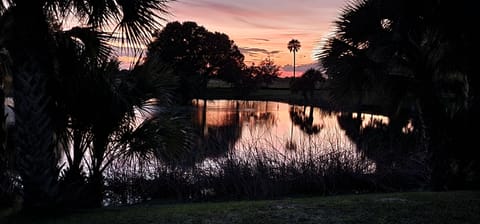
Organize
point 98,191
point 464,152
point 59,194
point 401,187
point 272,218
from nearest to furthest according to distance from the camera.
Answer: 1. point 272,218
2. point 59,194
3. point 98,191
4. point 464,152
5. point 401,187

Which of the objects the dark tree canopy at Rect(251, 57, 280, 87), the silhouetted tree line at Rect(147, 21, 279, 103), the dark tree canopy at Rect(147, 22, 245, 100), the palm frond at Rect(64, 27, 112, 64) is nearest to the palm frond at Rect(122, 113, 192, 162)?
the palm frond at Rect(64, 27, 112, 64)

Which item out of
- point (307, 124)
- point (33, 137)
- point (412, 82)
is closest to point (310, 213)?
point (33, 137)

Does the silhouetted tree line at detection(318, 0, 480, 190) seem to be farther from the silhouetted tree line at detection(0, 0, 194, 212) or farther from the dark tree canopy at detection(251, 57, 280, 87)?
the dark tree canopy at detection(251, 57, 280, 87)

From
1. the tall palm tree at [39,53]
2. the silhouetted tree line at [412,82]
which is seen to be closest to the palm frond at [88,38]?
the tall palm tree at [39,53]

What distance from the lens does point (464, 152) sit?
1066 cm

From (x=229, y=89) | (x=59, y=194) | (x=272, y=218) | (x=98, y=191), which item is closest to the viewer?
(x=272, y=218)

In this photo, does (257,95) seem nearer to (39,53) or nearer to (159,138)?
(159,138)

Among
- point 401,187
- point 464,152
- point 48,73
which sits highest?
point 48,73

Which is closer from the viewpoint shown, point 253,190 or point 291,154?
point 253,190

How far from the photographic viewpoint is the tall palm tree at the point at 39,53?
24.0 feet

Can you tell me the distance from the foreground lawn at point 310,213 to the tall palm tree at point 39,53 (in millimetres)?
772

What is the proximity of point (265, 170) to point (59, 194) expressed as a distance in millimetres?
5019

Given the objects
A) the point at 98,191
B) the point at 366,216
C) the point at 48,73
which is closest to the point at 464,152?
the point at 366,216

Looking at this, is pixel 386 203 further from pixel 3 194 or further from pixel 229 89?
pixel 229 89
